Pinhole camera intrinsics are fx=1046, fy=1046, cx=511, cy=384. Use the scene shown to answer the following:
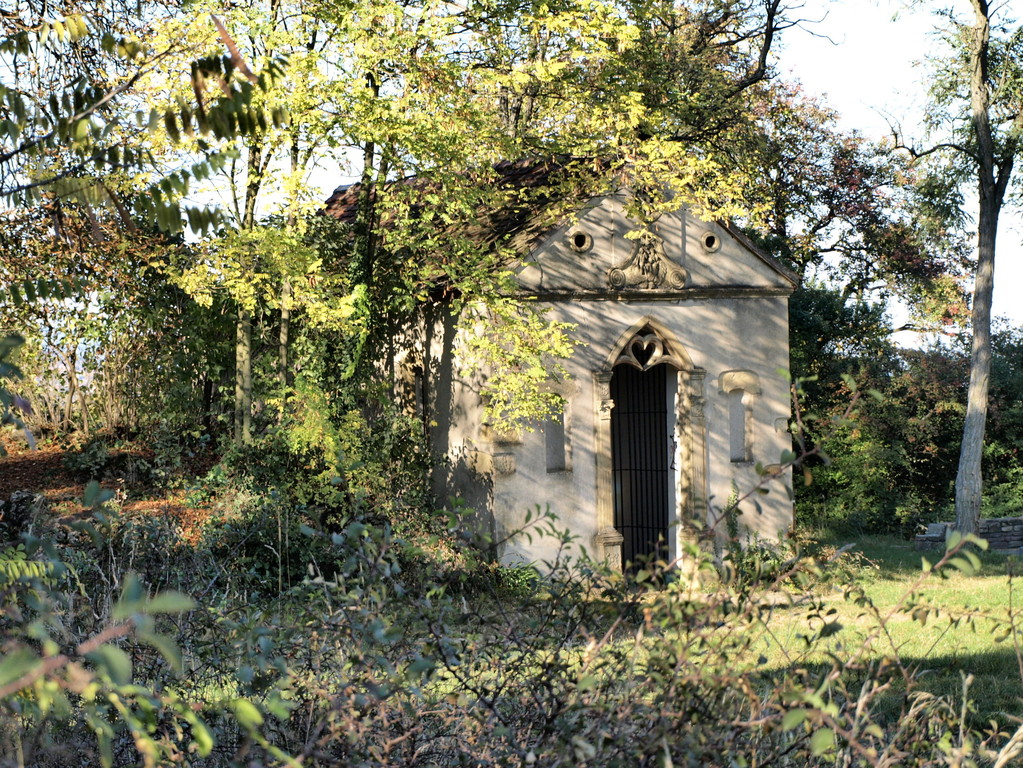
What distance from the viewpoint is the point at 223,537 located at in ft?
34.4

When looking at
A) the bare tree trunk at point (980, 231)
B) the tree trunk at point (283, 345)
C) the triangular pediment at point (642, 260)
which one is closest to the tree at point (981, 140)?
the bare tree trunk at point (980, 231)

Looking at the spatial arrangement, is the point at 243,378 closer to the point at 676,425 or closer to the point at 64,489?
the point at 64,489

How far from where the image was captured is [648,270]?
526 inches

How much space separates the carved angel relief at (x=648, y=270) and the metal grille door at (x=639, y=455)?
1731 millimetres

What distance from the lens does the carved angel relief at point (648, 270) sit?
13211 mm

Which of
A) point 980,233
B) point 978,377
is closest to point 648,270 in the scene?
point 978,377

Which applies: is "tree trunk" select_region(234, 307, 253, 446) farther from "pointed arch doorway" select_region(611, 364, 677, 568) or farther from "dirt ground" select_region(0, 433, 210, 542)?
"pointed arch doorway" select_region(611, 364, 677, 568)

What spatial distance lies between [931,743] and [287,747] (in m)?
2.63

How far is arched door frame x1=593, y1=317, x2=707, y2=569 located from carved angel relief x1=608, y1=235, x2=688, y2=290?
0.49 metres

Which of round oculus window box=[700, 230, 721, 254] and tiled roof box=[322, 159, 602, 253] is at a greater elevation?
tiled roof box=[322, 159, 602, 253]

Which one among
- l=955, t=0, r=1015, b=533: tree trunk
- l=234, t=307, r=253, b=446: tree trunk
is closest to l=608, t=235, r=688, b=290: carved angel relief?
l=234, t=307, r=253, b=446: tree trunk

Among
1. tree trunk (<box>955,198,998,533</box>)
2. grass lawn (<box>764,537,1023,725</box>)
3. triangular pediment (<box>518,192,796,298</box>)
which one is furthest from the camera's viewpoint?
tree trunk (<box>955,198,998,533</box>)

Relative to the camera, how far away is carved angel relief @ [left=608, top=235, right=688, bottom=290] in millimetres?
13211

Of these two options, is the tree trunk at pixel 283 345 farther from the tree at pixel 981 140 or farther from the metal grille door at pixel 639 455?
the tree at pixel 981 140
